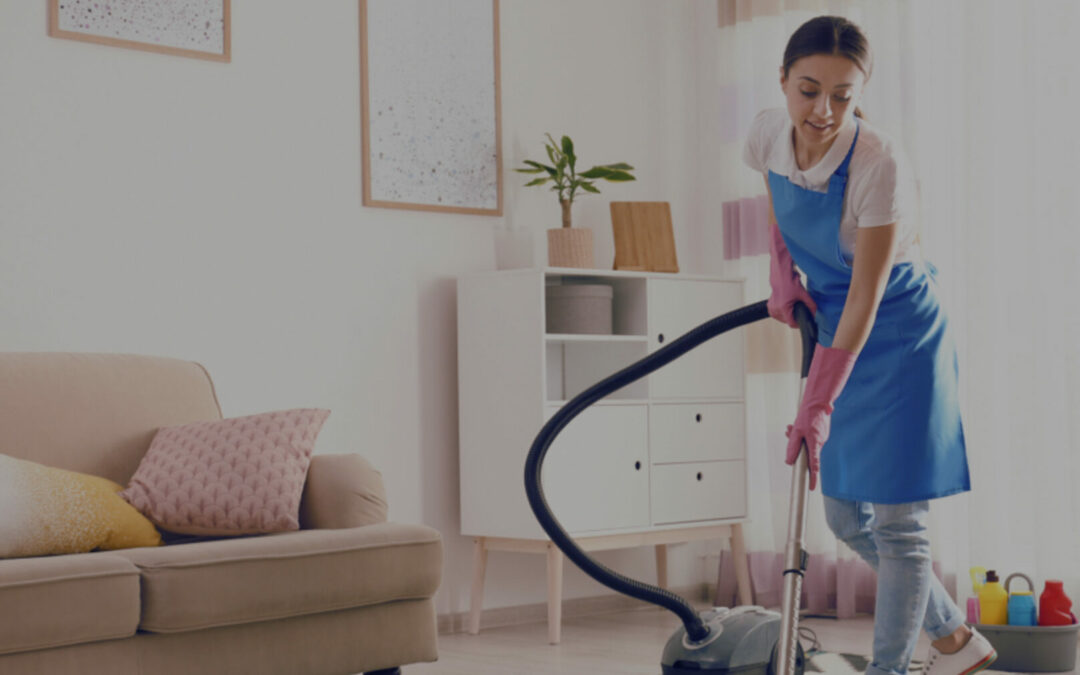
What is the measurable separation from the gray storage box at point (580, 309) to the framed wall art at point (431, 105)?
451 mm

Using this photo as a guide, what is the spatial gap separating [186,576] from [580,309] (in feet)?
5.80

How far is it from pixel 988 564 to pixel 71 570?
8.79 feet

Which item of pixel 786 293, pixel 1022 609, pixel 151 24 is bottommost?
pixel 1022 609

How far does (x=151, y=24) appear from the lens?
372 centimetres

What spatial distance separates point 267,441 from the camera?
10.5 ft

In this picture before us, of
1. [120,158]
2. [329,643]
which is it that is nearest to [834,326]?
[329,643]

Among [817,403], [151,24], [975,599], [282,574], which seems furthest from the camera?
[151,24]

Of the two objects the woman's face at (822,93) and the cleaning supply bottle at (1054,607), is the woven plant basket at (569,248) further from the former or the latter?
the woman's face at (822,93)

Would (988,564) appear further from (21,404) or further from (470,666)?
(21,404)

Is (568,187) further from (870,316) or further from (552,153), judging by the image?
(870,316)

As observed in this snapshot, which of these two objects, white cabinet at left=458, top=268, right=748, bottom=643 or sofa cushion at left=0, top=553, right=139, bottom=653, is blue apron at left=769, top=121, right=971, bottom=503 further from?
white cabinet at left=458, top=268, right=748, bottom=643

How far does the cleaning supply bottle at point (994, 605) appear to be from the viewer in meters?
3.33

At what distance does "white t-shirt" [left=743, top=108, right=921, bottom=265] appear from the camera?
2.12 m

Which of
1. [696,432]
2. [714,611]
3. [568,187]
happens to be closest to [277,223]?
[568,187]
